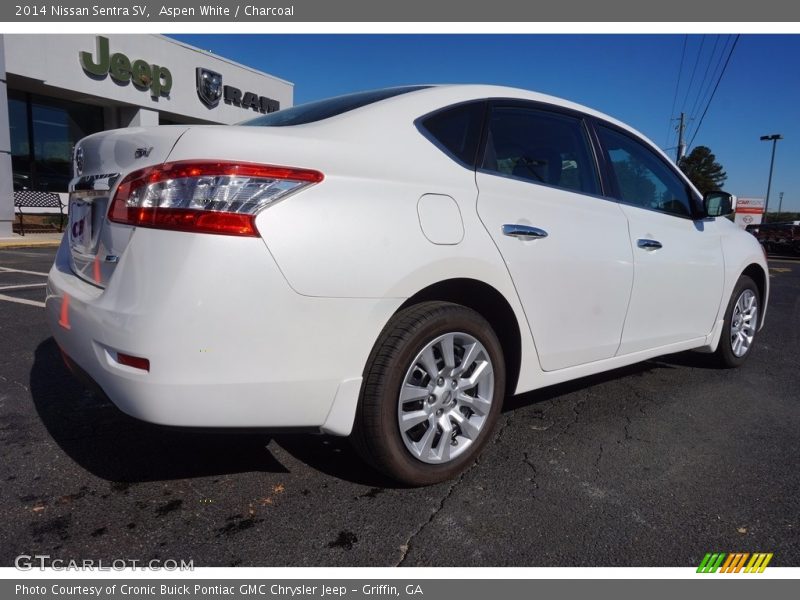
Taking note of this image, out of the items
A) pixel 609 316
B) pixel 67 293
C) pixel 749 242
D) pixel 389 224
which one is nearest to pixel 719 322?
pixel 749 242

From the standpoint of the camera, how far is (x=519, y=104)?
282 centimetres

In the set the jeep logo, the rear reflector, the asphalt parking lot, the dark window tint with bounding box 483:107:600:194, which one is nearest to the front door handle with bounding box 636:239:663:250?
the dark window tint with bounding box 483:107:600:194

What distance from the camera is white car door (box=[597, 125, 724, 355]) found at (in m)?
3.21

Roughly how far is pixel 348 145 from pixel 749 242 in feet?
12.0

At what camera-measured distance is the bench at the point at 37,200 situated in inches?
619

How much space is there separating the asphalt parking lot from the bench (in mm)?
14866

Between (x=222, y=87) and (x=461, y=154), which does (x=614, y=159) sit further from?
(x=222, y=87)

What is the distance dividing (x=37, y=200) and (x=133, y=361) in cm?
1740

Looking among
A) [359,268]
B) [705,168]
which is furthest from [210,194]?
[705,168]

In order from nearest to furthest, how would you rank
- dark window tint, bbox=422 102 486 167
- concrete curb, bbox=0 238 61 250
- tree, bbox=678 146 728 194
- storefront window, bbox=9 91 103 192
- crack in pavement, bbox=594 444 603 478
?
dark window tint, bbox=422 102 486 167 → crack in pavement, bbox=594 444 603 478 → concrete curb, bbox=0 238 61 250 → storefront window, bbox=9 91 103 192 → tree, bbox=678 146 728 194

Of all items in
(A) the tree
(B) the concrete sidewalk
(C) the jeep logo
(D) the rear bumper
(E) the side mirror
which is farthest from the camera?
Answer: (A) the tree

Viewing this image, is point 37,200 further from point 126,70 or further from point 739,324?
point 739,324

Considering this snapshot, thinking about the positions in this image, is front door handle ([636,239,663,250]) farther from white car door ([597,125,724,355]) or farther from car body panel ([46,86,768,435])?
car body panel ([46,86,768,435])

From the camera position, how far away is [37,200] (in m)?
16.2
